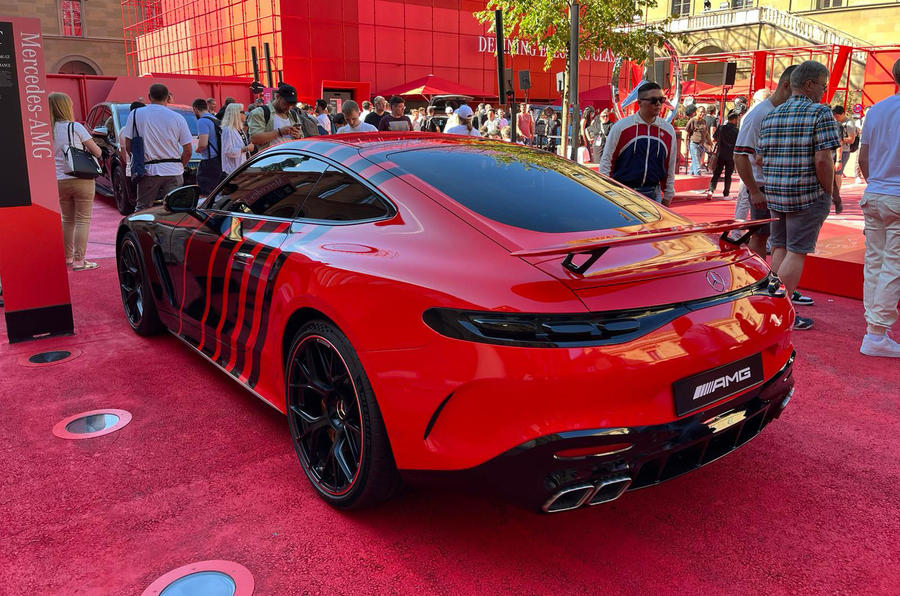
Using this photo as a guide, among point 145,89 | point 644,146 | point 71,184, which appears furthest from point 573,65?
point 145,89

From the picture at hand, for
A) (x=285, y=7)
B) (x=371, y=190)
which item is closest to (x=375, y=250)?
(x=371, y=190)

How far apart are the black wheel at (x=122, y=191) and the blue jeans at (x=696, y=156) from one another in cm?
1376

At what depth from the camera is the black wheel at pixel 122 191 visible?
11.1m

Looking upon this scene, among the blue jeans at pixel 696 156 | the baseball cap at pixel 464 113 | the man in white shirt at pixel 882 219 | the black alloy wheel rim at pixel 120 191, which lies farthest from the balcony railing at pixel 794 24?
the man in white shirt at pixel 882 219

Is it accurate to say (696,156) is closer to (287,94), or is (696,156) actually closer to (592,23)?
(592,23)

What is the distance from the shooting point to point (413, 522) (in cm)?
276

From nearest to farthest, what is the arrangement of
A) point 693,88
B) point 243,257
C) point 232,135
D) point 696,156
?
point 243,257 < point 232,135 < point 696,156 < point 693,88

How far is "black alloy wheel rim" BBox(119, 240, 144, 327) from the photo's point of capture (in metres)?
4.97

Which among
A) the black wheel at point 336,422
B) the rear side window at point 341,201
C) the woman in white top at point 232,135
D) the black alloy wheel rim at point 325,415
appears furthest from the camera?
the woman in white top at point 232,135

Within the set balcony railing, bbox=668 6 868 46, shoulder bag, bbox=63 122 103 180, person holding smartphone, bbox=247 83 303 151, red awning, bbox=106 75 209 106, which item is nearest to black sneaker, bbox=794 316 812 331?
person holding smartphone, bbox=247 83 303 151

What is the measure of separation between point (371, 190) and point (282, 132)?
17.3 feet

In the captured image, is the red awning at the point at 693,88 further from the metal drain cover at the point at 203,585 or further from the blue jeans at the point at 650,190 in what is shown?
the metal drain cover at the point at 203,585

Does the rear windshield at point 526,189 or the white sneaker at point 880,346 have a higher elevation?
the rear windshield at point 526,189

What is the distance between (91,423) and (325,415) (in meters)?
1.65
